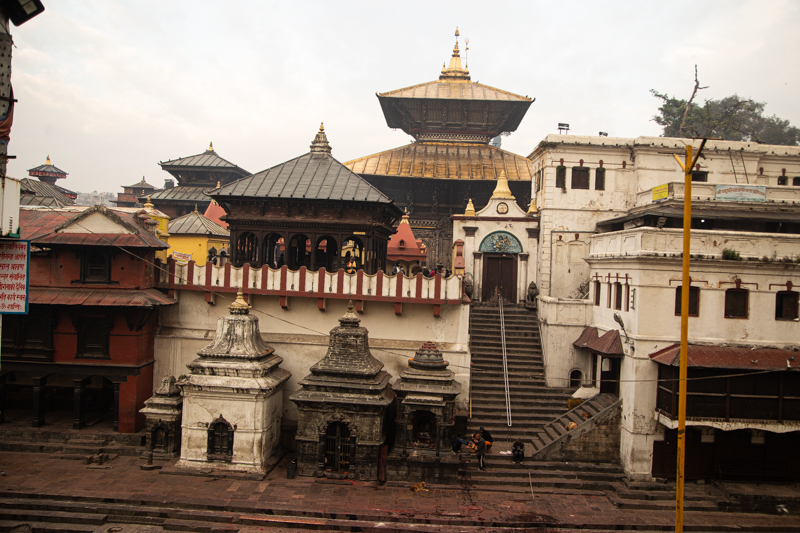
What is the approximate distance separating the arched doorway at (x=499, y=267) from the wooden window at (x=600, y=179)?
13.9 ft

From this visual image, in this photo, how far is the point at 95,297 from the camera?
18.5m

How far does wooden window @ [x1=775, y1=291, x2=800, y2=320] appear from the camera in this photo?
55.3 feet

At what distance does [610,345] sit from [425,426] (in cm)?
693

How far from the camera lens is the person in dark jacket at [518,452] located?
17156 mm

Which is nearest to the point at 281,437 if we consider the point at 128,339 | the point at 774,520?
the point at 128,339

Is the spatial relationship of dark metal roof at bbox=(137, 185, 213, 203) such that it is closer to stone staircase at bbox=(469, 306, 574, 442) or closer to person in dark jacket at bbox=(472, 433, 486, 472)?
stone staircase at bbox=(469, 306, 574, 442)

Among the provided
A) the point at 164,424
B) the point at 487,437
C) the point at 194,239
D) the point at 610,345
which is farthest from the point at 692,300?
the point at 194,239

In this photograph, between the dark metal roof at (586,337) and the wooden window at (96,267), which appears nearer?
the wooden window at (96,267)

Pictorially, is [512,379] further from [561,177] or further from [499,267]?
[561,177]

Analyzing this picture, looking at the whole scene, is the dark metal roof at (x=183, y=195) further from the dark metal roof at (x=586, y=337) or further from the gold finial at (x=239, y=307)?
the dark metal roof at (x=586, y=337)

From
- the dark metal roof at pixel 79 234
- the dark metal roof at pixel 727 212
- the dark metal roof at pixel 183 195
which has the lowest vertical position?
the dark metal roof at pixel 79 234

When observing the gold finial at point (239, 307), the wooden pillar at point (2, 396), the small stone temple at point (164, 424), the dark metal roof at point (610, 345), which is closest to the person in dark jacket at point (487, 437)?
the dark metal roof at point (610, 345)

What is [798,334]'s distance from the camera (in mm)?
16797

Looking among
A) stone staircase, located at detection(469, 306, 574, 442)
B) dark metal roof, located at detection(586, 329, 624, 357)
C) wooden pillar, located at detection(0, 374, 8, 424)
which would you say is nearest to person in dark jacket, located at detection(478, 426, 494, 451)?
stone staircase, located at detection(469, 306, 574, 442)
